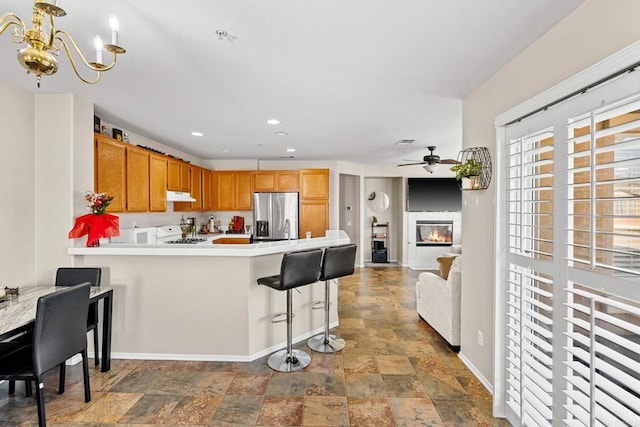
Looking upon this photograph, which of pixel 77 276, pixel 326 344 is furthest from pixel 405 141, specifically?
pixel 77 276

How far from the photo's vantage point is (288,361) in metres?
3.01

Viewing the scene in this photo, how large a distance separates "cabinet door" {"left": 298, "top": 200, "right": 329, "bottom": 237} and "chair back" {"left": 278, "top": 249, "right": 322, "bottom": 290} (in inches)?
132

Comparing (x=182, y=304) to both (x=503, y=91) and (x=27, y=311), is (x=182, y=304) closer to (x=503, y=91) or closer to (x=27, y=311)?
(x=27, y=311)

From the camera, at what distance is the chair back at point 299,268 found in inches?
109

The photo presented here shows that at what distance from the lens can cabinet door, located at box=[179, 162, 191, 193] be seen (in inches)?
205

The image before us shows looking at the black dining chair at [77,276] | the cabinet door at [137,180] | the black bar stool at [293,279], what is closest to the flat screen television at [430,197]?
the black bar stool at [293,279]

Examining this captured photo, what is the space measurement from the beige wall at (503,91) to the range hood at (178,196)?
399cm

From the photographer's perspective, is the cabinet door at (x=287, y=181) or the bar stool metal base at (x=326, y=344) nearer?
the bar stool metal base at (x=326, y=344)

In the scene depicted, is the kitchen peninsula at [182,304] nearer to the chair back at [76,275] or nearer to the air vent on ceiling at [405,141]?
the chair back at [76,275]

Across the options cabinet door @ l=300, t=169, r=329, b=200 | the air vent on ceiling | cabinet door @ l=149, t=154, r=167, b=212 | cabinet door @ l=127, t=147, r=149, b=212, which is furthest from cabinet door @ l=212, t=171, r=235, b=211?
the air vent on ceiling

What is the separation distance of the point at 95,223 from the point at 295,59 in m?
2.32

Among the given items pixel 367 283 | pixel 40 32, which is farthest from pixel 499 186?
pixel 367 283

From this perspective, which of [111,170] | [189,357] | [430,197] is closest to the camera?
[189,357]

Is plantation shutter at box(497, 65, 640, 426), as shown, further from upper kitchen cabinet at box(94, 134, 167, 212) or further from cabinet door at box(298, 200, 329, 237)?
cabinet door at box(298, 200, 329, 237)
